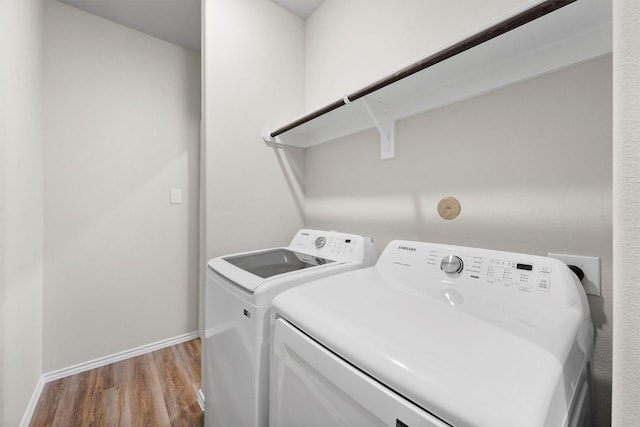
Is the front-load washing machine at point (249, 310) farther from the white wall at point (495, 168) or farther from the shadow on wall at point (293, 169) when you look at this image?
the shadow on wall at point (293, 169)

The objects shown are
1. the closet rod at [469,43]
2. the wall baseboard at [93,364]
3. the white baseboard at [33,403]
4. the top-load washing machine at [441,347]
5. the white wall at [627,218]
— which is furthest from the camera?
the wall baseboard at [93,364]

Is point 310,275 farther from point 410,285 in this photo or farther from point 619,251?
point 619,251

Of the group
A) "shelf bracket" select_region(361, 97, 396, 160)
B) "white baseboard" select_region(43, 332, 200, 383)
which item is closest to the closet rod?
"shelf bracket" select_region(361, 97, 396, 160)

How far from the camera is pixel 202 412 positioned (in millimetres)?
1521

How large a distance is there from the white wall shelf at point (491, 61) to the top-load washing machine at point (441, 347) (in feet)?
2.09

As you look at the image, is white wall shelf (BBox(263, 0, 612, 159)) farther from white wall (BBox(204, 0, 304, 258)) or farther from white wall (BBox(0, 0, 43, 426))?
white wall (BBox(0, 0, 43, 426))

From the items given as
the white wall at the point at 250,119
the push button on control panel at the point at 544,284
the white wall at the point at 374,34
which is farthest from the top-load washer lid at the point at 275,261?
the white wall at the point at 374,34

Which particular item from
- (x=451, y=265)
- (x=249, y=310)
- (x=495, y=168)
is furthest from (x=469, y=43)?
(x=249, y=310)

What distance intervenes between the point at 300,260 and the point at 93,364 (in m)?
1.87

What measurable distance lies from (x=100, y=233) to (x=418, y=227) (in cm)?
225

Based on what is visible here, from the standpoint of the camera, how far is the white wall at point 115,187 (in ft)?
5.86

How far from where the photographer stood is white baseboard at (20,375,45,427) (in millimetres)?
1384

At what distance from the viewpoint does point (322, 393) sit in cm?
58

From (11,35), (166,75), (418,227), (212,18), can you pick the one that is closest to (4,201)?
(11,35)
